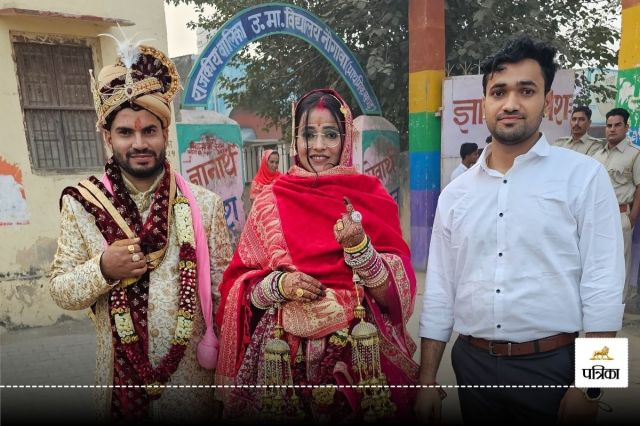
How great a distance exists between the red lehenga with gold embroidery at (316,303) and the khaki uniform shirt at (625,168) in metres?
3.76

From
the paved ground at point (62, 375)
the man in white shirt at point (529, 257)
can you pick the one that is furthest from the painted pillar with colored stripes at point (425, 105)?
the man in white shirt at point (529, 257)

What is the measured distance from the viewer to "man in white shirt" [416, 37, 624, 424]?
167 cm

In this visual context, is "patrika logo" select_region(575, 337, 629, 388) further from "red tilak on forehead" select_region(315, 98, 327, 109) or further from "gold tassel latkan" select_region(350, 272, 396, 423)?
"red tilak on forehead" select_region(315, 98, 327, 109)

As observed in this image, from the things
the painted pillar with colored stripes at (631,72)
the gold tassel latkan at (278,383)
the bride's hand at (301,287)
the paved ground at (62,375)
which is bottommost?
the paved ground at (62,375)

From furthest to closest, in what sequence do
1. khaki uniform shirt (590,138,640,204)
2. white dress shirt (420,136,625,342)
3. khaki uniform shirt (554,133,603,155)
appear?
khaki uniform shirt (554,133,603,155)
khaki uniform shirt (590,138,640,204)
white dress shirt (420,136,625,342)

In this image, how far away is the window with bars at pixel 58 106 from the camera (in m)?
4.92

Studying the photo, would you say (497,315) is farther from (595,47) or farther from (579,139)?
(595,47)

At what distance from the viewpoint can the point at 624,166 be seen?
15.8 ft

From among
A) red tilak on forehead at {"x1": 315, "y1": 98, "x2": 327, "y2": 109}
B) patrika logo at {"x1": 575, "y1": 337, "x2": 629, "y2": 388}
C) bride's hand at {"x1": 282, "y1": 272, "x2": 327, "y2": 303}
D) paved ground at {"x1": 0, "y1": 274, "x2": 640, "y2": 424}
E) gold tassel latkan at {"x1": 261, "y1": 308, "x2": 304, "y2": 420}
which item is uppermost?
red tilak on forehead at {"x1": 315, "y1": 98, "x2": 327, "y2": 109}

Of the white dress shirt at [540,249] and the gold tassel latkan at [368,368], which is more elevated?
the white dress shirt at [540,249]

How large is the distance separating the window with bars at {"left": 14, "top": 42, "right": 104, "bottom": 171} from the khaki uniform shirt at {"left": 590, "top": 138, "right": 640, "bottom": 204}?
5.43m

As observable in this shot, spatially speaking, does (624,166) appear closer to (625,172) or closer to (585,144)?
(625,172)

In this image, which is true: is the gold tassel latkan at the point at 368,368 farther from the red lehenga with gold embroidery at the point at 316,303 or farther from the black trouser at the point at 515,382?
the black trouser at the point at 515,382

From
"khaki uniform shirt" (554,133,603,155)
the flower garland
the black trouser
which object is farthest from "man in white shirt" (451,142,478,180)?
the flower garland
